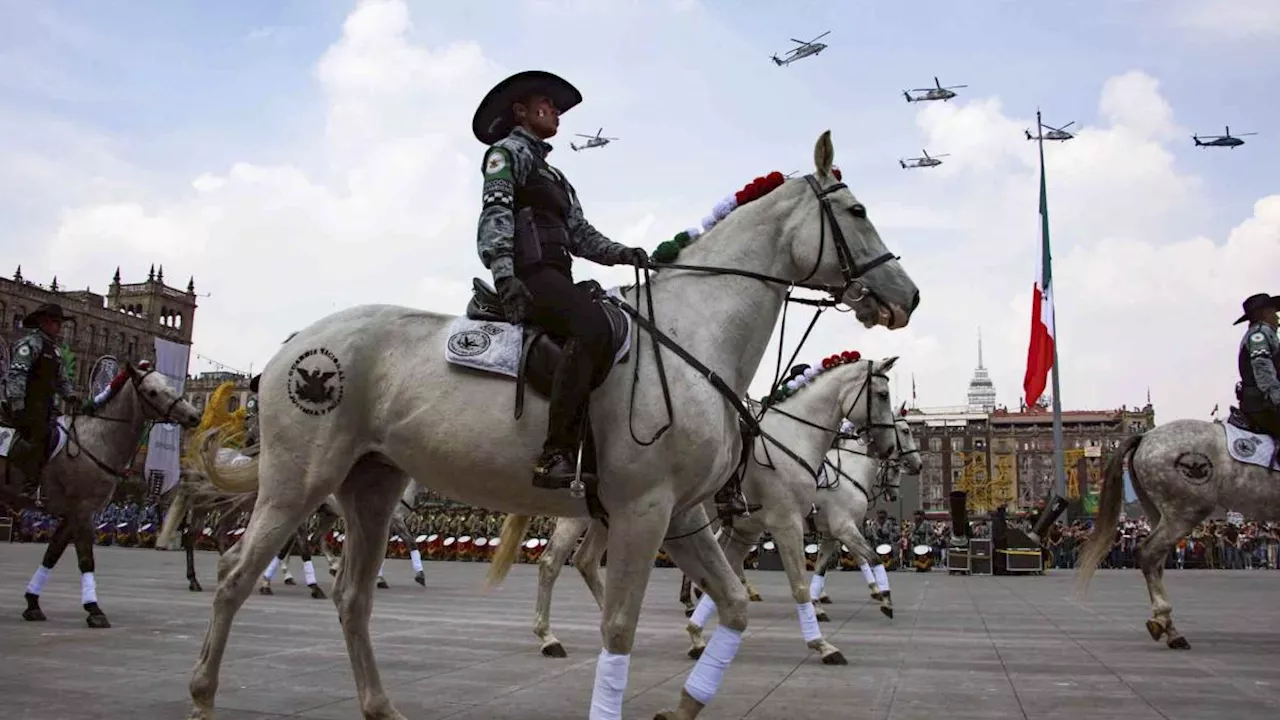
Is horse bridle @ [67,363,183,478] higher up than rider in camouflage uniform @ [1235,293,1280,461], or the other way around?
rider in camouflage uniform @ [1235,293,1280,461]

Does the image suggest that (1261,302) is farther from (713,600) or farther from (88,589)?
(88,589)

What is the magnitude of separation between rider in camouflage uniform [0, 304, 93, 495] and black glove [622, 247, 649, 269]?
7.23 m

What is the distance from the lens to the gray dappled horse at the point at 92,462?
10250 millimetres

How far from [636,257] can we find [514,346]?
2.63ft

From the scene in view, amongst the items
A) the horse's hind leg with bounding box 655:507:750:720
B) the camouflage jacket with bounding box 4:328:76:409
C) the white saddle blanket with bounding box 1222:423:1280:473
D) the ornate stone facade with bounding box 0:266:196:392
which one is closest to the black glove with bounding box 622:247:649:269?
the horse's hind leg with bounding box 655:507:750:720

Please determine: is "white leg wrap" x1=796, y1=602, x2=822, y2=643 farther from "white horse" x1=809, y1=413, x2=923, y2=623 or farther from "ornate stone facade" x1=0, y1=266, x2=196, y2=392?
"ornate stone facade" x1=0, y1=266, x2=196, y2=392

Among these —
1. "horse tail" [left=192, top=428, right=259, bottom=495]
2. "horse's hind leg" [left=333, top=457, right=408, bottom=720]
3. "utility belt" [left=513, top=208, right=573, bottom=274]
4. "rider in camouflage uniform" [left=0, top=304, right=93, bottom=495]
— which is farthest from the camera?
"rider in camouflage uniform" [left=0, top=304, right=93, bottom=495]

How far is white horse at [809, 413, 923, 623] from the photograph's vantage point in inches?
519

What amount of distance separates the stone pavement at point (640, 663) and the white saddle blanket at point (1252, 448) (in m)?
1.84

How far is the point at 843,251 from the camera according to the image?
5195mm

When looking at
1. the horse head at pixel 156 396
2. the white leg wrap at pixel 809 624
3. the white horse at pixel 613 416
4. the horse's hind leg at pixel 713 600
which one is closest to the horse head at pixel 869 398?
the white leg wrap at pixel 809 624

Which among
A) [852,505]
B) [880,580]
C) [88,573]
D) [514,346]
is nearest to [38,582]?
[88,573]

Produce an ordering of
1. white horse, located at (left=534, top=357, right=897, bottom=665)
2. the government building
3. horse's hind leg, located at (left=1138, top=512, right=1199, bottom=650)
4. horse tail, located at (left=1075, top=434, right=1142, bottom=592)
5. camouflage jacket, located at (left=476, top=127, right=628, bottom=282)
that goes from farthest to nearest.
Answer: the government building → horse tail, located at (left=1075, top=434, right=1142, bottom=592) → horse's hind leg, located at (left=1138, top=512, right=1199, bottom=650) → white horse, located at (left=534, top=357, right=897, bottom=665) → camouflage jacket, located at (left=476, top=127, right=628, bottom=282)

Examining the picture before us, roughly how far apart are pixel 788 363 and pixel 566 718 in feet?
7.87
